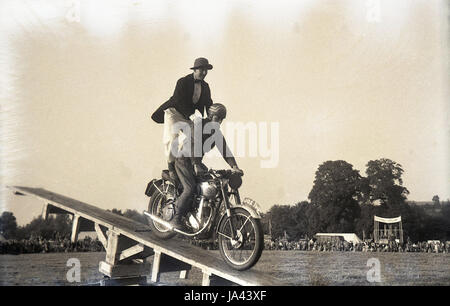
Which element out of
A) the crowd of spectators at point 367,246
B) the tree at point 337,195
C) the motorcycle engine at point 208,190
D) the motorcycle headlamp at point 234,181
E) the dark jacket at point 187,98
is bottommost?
the crowd of spectators at point 367,246

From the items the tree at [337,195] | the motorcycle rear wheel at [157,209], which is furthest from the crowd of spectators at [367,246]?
the motorcycle rear wheel at [157,209]

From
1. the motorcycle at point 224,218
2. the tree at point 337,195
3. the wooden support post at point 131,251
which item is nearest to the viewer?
the motorcycle at point 224,218

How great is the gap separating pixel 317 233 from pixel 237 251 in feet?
17.8

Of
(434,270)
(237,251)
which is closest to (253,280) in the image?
(237,251)

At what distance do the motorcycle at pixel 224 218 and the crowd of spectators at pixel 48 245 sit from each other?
6.38 feet

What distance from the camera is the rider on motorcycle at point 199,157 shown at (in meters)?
6.08

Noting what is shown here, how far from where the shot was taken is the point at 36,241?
8.63m

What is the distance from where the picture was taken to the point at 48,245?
28.5ft

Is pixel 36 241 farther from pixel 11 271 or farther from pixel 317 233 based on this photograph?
pixel 317 233

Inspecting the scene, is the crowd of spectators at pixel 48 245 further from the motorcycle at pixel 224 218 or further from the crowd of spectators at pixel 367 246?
the crowd of spectators at pixel 367 246

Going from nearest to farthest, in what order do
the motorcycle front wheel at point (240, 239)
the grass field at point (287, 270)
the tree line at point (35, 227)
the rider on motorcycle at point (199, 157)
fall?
the motorcycle front wheel at point (240, 239) → the rider on motorcycle at point (199, 157) → the grass field at point (287, 270) → the tree line at point (35, 227)

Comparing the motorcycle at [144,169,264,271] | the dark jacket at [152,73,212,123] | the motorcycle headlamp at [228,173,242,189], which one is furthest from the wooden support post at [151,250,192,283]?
the dark jacket at [152,73,212,123]

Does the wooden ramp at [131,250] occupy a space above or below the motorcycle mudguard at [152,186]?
below

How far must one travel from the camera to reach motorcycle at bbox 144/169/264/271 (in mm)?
5352
